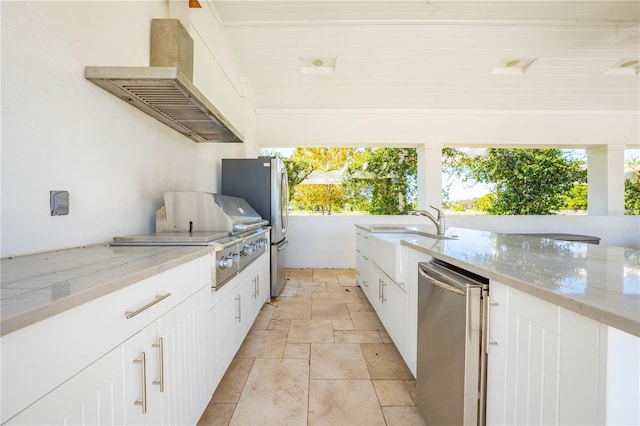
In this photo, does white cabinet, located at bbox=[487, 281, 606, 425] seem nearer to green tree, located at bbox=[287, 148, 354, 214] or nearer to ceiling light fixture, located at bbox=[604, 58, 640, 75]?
green tree, located at bbox=[287, 148, 354, 214]

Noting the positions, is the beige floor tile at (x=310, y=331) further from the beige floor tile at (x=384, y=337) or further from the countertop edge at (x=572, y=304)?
the countertop edge at (x=572, y=304)

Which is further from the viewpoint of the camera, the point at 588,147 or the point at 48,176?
the point at 588,147

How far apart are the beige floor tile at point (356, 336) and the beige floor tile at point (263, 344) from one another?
473 mm

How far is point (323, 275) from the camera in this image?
459cm

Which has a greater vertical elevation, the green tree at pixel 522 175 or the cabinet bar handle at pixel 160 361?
the green tree at pixel 522 175

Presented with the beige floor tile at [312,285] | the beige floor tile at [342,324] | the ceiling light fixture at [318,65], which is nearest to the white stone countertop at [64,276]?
the beige floor tile at [342,324]

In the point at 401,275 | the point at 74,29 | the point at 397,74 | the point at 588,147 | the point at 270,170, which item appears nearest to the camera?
the point at 74,29

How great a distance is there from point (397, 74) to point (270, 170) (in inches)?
97.7

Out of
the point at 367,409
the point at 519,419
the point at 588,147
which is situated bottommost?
the point at 367,409

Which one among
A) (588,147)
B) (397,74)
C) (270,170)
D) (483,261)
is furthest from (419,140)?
(483,261)

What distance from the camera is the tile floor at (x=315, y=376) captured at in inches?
57.9

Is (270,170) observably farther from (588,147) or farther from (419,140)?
(588,147)

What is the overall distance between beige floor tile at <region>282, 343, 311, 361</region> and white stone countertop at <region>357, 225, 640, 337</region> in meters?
1.25

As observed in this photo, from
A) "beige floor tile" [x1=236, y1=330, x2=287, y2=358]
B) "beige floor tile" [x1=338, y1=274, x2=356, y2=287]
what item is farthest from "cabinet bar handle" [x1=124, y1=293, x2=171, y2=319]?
"beige floor tile" [x1=338, y1=274, x2=356, y2=287]
